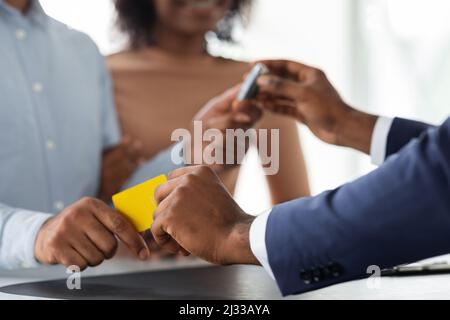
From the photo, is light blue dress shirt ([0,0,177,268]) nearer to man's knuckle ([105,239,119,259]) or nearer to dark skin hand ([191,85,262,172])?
dark skin hand ([191,85,262,172])

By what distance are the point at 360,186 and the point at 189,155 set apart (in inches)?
28.6

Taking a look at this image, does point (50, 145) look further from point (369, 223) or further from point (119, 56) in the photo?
point (369, 223)

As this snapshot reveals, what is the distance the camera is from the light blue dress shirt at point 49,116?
4.55ft

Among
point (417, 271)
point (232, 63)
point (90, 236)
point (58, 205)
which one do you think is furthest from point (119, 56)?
point (417, 271)

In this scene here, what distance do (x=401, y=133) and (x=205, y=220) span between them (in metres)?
0.64

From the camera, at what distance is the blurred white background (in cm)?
330

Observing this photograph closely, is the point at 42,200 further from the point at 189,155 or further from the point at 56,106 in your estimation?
the point at 189,155

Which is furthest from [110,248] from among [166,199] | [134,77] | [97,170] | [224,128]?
[134,77]

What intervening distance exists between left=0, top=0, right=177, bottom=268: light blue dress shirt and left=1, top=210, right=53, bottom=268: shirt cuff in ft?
0.71

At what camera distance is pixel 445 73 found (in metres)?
3.28

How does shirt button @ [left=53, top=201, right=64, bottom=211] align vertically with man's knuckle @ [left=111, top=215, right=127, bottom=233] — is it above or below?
below

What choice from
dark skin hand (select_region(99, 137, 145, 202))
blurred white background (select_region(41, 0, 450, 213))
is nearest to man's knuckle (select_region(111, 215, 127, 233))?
dark skin hand (select_region(99, 137, 145, 202))

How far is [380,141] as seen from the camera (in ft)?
4.35

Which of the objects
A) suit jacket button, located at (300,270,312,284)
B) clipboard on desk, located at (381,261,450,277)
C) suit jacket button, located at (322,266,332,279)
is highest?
suit jacket button, located at (322,266,332,279)
